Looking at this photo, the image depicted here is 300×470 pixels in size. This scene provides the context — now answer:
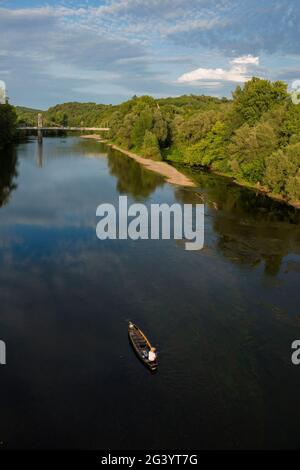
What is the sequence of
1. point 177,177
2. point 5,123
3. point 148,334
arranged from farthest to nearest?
point 5,123
point 177,177
point 148,334

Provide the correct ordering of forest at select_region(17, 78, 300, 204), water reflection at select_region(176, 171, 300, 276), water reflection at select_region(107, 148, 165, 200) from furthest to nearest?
1. water reflection at select_region(107, 148, 165, 200)
2. forest at select_region(17, 78, 300, 204)
3. water reflection at select_region(176, 171, 300, 276)

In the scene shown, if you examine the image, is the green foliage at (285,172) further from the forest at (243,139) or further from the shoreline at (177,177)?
the shoreline at (177,177)

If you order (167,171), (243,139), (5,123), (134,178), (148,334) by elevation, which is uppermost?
(5,123)

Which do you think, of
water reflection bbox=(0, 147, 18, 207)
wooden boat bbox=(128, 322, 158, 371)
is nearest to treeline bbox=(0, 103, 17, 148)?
water reflection bbox=(0, 147, 18, 207)

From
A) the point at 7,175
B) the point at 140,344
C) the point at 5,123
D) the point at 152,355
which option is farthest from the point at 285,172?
the point at 5,123

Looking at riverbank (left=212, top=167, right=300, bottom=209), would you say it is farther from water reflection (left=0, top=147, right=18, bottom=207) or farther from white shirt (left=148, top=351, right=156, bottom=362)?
white shirt (left=148, top=351, right=156, bottom=362)

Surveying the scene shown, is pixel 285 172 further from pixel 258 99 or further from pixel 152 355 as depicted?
pixel 152 355
